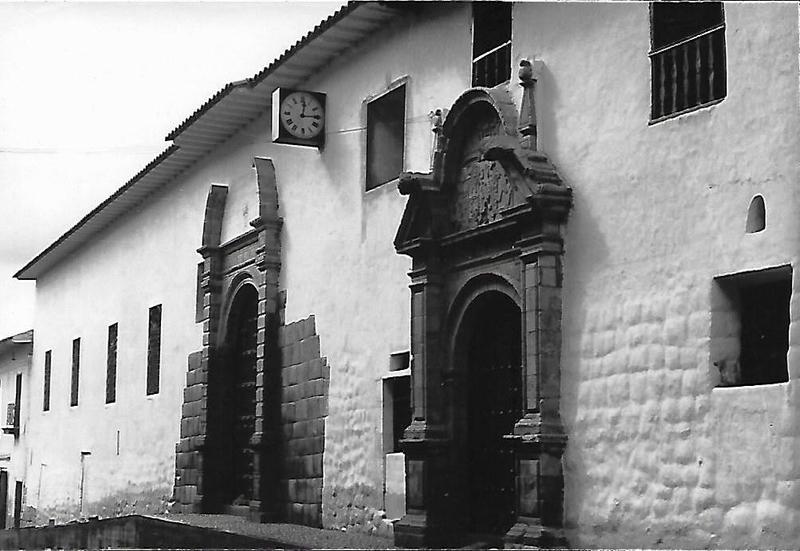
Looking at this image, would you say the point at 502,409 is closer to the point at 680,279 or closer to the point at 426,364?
the point at 426,364

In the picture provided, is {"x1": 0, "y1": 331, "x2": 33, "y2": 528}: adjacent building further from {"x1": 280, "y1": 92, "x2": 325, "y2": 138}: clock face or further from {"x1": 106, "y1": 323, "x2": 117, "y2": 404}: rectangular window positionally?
{"x1": 280, "y1": 92, "x2": 325, "y2": 138}: clock face

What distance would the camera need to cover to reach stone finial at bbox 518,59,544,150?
10.7 metres

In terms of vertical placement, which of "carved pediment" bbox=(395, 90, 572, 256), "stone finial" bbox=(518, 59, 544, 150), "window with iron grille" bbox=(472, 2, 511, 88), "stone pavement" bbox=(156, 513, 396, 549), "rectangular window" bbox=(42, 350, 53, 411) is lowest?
"stone pavement" bbox=(156, 513, 396, 549)

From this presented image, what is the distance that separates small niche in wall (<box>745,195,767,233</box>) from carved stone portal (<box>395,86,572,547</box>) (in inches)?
77.6

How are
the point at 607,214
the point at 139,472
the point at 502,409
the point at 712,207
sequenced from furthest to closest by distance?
1. the point at 139,472
2. the point at 502,409
3. the point at 607,214
4. the point at 712,207

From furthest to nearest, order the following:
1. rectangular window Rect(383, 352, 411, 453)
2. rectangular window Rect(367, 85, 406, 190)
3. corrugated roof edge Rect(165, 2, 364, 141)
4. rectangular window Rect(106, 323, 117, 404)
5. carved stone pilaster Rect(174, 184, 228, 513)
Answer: rectangular window Rect(106, 323, 117, 404) → carved stone pilaster Rect(174, 184, 228, 513) → rectangular window Rect(367, 85, 406, 190) → corrugated roof edge Rect(165, 2, 364, 141) → rectangular window Rect(383, 352, 411, 453)

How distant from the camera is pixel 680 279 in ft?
29.8

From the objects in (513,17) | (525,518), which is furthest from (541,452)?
(513,17)

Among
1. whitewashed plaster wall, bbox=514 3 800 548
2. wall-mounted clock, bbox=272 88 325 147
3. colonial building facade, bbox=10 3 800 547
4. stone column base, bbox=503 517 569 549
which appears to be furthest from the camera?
wall-mounted clock, bbox=272 88 325 147

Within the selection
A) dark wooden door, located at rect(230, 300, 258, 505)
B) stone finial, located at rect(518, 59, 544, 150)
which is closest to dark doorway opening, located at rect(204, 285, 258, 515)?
dark wooden door, located at rect(230, 300, 258, 505)

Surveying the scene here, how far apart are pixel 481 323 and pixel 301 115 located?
4205 millimetres

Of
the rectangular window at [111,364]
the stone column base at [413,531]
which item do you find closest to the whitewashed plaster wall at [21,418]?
the rectangular window at [111,364]

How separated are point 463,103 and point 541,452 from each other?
10.7 ft

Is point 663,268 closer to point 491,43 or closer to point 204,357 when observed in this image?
point 491,43
